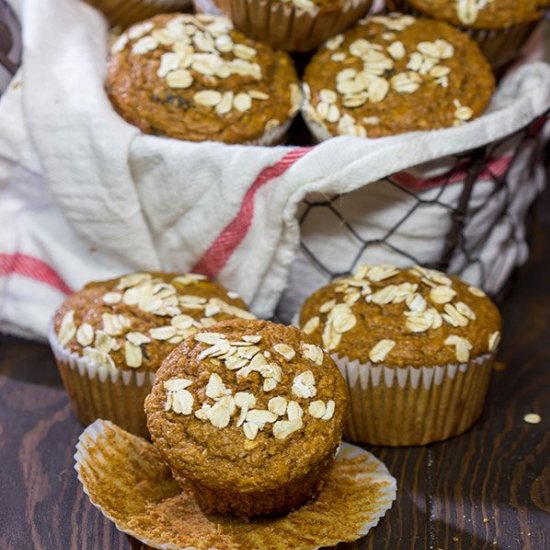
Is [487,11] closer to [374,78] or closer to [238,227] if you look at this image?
[374,78]

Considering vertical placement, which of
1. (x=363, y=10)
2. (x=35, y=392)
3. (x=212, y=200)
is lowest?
(x=35, y=392)

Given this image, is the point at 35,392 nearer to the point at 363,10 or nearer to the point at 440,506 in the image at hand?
the point at 440,506

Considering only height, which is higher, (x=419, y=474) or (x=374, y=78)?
(x=374, y=78)

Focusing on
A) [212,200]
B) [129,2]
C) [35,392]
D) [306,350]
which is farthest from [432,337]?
[129,2]

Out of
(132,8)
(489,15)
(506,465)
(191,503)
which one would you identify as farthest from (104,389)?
(489,15)

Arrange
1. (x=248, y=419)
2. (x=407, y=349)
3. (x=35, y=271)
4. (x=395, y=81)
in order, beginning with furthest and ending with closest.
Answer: (x=35, y=271)
(x=395, y=81)
(x=407, y=349)
(x=248, y=419)

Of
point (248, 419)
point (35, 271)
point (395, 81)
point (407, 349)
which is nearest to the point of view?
point (248, 419)

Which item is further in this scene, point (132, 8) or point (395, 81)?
point (132, 8)
